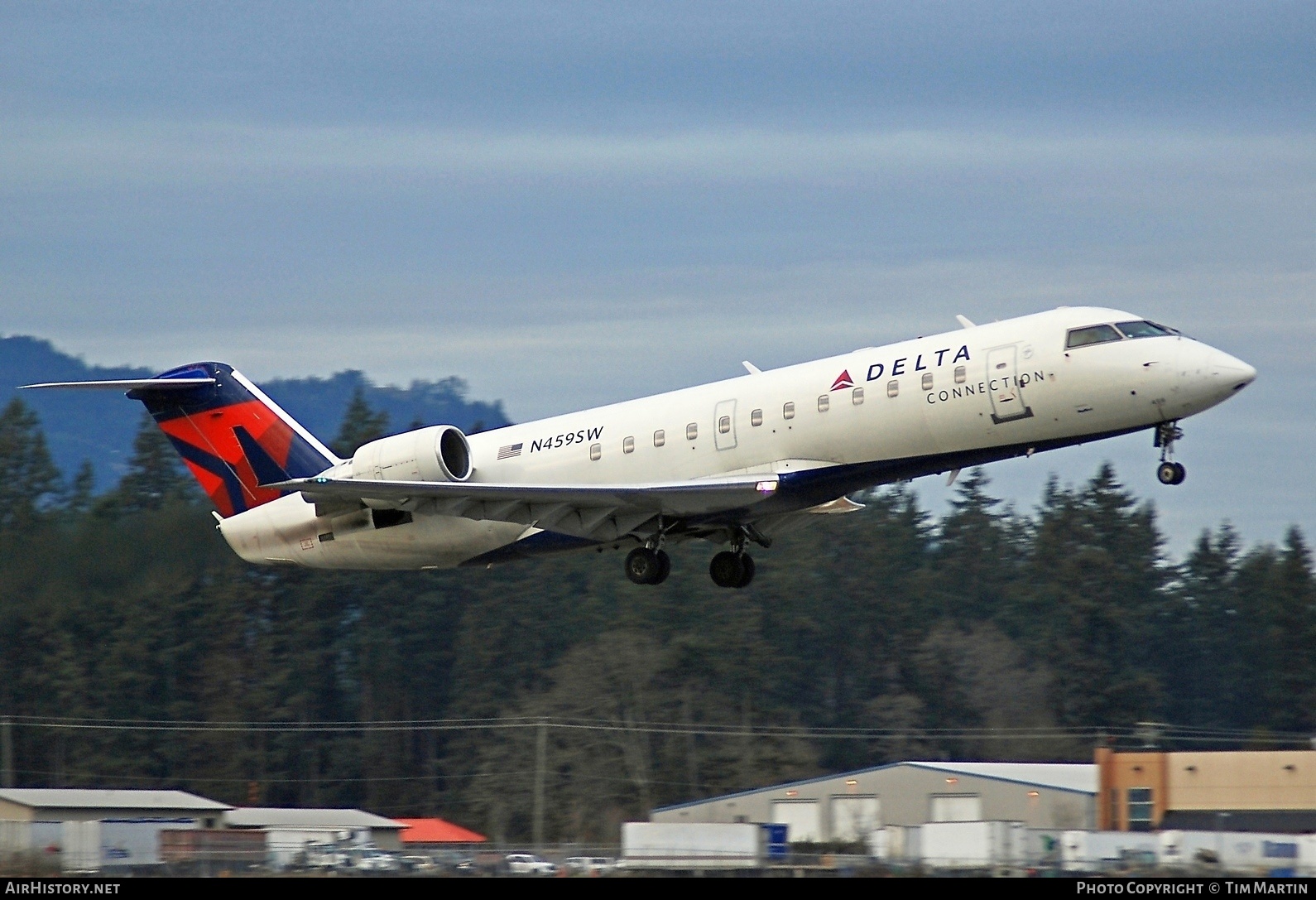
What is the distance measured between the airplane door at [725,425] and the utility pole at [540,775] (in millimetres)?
19228

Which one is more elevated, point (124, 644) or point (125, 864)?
point (124, 644)

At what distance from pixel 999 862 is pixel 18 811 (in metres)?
21.6

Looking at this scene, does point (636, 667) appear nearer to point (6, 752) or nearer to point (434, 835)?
point (434, 835)

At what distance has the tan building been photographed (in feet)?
118

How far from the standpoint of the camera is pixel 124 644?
181 ft

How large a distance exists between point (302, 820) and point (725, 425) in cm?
2149

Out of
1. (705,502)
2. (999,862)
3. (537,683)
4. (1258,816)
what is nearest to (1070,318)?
(705,502)

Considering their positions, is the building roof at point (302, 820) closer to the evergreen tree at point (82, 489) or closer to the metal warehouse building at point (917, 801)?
the metal warehouse building at point (917, 801)

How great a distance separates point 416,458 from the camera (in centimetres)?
2744

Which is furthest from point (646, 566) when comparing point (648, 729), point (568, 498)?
point (648, 729)

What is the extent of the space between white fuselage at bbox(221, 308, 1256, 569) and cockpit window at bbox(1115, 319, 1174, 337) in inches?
4.8

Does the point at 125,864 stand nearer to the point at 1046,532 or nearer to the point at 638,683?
the point at 638,683

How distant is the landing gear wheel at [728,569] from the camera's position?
28.0m

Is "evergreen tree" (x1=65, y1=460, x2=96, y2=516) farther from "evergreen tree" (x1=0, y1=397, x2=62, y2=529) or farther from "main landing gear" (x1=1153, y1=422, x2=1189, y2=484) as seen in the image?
"main landing gear" (x1=1153, y1=422, x2=1189, y2=484)
